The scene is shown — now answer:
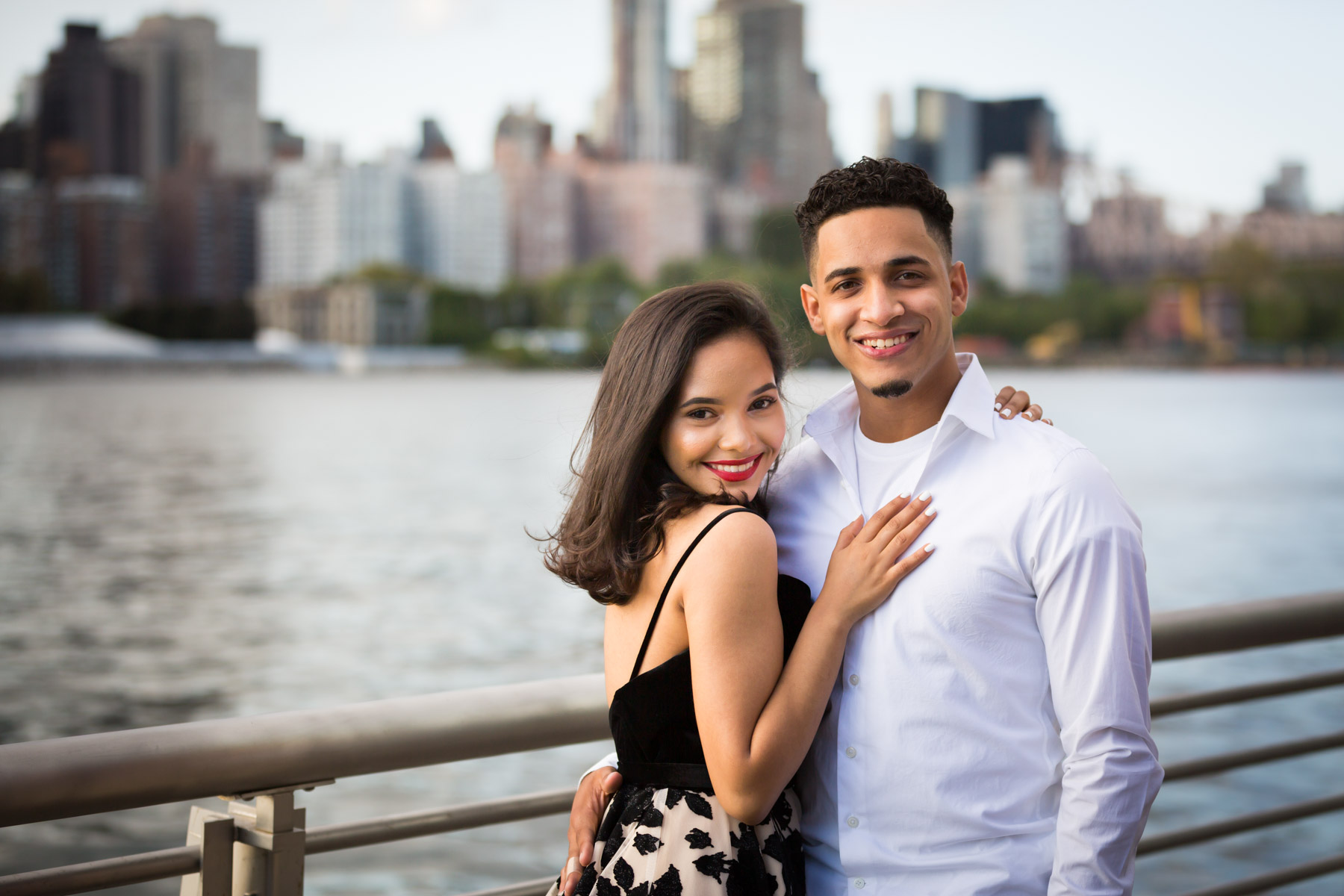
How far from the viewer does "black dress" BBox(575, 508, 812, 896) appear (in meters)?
1.45

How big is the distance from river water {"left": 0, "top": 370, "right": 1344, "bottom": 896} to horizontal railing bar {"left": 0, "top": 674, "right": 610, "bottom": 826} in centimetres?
49

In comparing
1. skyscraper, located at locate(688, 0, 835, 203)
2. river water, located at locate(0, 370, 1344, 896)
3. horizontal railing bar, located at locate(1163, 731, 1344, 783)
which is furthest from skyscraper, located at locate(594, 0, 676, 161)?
horizontal railing bar, located at locate(1163, 731, 1344, 783)

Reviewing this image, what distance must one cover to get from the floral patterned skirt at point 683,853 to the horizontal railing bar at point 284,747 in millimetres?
163

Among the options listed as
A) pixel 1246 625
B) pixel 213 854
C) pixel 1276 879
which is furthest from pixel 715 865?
pixel 1276 879

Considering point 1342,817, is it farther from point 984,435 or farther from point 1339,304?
point 1339,304

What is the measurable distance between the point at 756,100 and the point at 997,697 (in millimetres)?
127424

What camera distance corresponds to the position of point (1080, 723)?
142 centimetres

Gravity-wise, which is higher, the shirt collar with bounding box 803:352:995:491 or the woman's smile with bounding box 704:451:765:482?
the shirt collar with bounding box 803:352:995:491

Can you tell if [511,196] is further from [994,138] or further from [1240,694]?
[1240,694]

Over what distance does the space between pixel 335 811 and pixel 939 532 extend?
1171cm

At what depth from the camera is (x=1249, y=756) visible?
88.1 inches

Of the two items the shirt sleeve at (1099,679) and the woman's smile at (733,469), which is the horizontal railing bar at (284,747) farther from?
the shirt sleeve at (1099,679)

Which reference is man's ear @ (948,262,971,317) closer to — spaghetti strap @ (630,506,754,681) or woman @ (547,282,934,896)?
woman @ (547,282,934,896)

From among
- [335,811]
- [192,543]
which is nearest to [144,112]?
[192,543]
